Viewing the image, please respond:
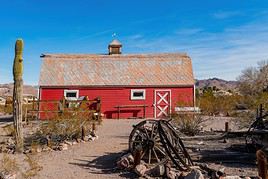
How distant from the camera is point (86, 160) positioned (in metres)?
9.77

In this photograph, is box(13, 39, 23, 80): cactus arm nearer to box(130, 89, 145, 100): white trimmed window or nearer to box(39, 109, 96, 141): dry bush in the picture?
box(39, 109, 96, 141): dry bush

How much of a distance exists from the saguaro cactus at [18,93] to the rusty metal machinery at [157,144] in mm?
4610

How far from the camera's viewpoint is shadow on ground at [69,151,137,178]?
27.2 feet

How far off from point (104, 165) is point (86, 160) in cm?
91

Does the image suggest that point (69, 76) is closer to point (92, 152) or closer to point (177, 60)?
point (177, 60)

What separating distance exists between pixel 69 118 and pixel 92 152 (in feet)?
8.56

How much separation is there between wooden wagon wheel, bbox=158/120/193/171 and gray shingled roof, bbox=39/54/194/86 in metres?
15.0

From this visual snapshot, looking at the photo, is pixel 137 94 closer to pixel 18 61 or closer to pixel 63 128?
pixel 63 128

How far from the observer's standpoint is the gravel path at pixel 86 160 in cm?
821

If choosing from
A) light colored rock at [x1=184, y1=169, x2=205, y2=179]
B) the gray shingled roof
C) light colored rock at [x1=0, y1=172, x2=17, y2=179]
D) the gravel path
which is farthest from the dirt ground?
the gray shingled roof

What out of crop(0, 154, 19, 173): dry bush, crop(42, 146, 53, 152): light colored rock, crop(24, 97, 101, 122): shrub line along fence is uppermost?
crop(24, 97, 101, 122): shrub line along fence

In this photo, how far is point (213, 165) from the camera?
→ 8.62m

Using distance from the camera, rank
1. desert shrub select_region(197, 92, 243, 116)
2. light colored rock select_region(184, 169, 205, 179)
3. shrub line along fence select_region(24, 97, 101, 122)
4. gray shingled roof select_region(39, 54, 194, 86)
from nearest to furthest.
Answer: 1. light colored rock select_region(184, 169, 205, 179)
2. shrub line along fence select_region(24, 97, 101, 122)
3. desert shrub select_region(197, 92, 243, 116)
4. gray shingled roof select_region(39, 54, 194, 86)

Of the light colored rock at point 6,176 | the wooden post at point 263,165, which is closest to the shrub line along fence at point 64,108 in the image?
the light colored rock at point 6,176
